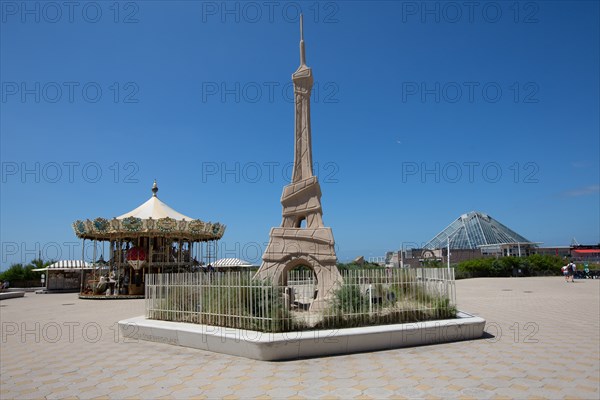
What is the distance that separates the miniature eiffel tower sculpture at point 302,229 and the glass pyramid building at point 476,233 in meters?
61.9

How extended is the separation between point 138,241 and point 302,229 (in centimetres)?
1688

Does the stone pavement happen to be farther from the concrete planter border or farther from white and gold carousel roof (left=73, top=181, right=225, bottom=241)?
white and gold carousel roof (left=73, top=181, right=225, bottom=241)

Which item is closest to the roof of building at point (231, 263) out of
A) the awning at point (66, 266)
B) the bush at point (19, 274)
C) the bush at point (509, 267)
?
the awning at point (66, 266)

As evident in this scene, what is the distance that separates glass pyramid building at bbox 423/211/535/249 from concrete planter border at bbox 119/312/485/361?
212 ft

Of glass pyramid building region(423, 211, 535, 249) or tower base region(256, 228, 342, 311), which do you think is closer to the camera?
tower base region(256, 228, 342, 311)

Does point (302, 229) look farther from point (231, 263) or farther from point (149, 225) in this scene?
point (231, 263)

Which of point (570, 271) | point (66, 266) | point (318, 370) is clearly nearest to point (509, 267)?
point (570, 271)

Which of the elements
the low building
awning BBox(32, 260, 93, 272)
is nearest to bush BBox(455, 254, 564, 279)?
the low building

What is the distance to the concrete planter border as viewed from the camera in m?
7.82

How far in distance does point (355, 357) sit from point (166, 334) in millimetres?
4472

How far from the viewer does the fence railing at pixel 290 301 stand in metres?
8.81

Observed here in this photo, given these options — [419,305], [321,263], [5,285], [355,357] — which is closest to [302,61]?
[321,263]

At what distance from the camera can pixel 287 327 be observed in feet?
28.1

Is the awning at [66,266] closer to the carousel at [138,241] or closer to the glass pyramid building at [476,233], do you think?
the carousel at [138,241]
